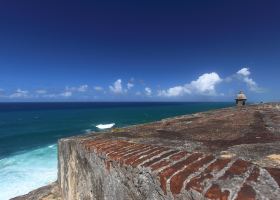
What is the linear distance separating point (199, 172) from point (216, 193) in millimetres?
368

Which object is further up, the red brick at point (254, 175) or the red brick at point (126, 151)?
the red brick at point (254, 175)

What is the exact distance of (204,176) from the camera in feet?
7.38

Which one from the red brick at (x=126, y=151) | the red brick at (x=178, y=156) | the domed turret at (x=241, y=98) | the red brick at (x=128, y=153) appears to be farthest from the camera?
the domed turret at (x=241, y=98)

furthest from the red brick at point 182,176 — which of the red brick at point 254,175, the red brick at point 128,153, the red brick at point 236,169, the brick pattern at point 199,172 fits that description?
the red brick at point 128,153

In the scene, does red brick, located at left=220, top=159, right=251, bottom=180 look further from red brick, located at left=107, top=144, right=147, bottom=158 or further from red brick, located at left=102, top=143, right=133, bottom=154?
red brick, located at left=102, top=143, right=133, bottom=154

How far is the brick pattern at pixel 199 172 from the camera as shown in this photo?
1995 mm

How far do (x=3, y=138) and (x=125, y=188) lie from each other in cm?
5107

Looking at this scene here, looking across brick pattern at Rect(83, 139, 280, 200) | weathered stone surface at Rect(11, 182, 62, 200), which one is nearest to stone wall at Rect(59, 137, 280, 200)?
brick pattern at Rect(83, 139, 280, 200)

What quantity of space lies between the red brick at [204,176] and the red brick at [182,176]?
0.30 feet

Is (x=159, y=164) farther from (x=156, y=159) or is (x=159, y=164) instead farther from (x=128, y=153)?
(x=128, y=153)

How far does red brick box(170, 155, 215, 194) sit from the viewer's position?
2314 mm

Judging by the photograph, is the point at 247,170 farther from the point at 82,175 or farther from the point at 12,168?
the point at 12,168

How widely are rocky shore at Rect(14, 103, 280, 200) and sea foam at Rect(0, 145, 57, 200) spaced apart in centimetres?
1732

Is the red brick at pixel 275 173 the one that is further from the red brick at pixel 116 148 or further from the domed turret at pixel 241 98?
the domed turret at pixel 241 98
